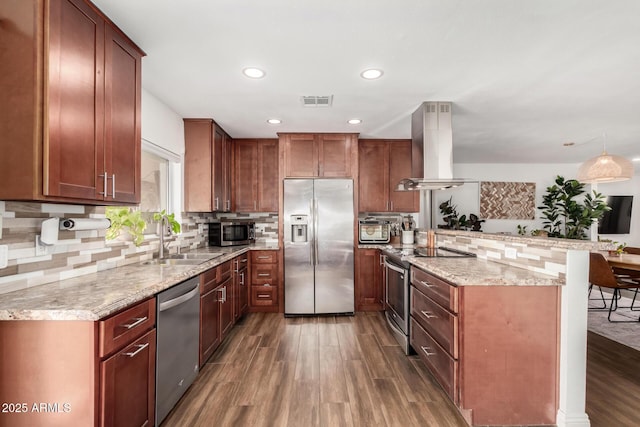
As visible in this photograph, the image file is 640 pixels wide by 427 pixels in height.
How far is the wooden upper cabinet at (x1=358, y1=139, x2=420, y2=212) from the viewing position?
4398mm

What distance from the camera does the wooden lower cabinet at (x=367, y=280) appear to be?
4094 millimetres

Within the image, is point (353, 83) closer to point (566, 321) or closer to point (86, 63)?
point (86, 63)

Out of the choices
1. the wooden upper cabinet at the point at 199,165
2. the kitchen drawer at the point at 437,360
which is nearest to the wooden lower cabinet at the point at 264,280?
the wooden upper cabinet at the point at 199,165

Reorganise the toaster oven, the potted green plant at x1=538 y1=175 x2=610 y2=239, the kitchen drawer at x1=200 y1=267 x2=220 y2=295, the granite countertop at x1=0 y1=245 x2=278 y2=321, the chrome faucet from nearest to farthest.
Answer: the granite countertop at x1=0 y1=245 x2=278 y2=321 → the kitchen drawer at x1=200 y1=267 x2=220 y2=295 → the chrome faucet → the toaster oven → the potted green plant at x1=538 y1=175 x2=610 y2=239

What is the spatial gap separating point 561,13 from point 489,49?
1.35 ft

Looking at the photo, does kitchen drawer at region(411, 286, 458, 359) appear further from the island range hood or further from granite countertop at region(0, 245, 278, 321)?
granite countertop at region(0, 245, 278, 321)

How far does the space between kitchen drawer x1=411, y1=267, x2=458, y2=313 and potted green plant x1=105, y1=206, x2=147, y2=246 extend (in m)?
2.32

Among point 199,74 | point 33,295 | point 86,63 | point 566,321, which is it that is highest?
point 199,74

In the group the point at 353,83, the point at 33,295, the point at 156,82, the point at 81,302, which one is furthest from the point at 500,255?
the point at 156,82

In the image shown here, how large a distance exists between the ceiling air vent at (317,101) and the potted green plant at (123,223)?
179 centimetres

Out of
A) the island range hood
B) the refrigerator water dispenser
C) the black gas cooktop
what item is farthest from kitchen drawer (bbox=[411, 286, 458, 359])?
the refrigerator water dispenser

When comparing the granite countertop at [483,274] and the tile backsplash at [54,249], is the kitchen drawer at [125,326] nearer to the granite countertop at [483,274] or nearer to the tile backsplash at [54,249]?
the tile backsplash at [54,249]

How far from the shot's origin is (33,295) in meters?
1.46

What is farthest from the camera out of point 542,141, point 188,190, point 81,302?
point 542,141
